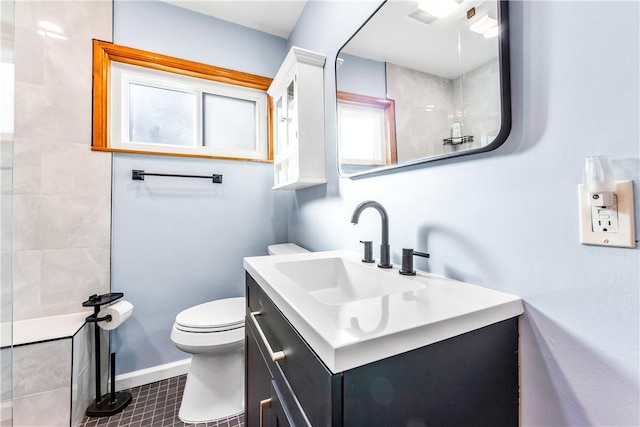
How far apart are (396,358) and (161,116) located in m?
2.13

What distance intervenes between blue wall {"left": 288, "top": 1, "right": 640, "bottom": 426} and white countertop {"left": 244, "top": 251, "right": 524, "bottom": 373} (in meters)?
0.08

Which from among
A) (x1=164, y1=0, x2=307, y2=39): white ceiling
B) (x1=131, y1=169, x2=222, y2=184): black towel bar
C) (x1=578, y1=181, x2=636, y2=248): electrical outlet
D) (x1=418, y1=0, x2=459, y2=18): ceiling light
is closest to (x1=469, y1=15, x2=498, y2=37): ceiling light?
(x1=418, y1=0, x2=459, y2=18): ceiling light

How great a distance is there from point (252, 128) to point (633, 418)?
7.46ft

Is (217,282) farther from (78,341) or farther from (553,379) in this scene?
(553,379)

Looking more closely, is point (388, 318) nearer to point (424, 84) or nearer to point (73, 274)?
point (424, 84)

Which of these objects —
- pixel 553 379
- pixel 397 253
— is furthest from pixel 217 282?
pixel 553 379

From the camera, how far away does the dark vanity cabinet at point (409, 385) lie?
0.43m

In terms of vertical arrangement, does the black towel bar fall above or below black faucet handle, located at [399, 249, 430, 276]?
above

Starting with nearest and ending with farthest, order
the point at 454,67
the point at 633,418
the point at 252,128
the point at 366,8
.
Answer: the point at 633,418
the point at 454,67
the point at 366,8
the point at 252,128

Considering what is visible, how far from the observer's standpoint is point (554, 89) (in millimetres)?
555

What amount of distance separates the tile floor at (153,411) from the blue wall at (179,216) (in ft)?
0.51

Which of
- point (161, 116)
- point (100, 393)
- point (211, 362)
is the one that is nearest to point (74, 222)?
point (161, 116)

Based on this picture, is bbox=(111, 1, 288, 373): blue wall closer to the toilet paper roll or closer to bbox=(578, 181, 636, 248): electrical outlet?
the toilet paper roll

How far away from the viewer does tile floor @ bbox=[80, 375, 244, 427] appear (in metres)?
1.33
